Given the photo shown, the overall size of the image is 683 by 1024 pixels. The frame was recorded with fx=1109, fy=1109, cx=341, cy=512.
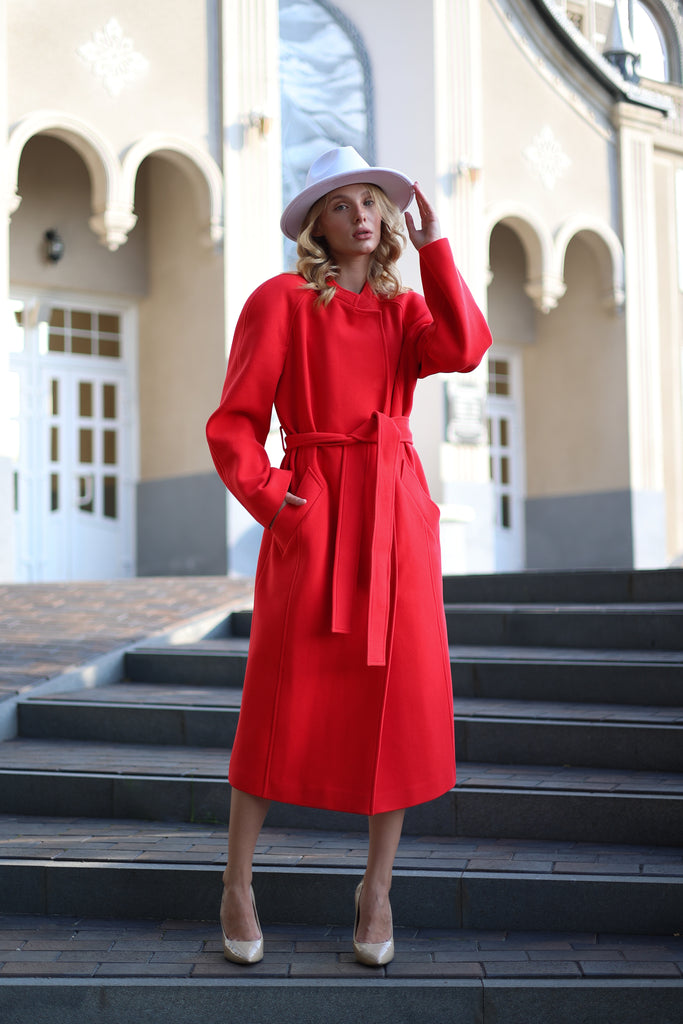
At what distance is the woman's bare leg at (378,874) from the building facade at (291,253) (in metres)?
7.07

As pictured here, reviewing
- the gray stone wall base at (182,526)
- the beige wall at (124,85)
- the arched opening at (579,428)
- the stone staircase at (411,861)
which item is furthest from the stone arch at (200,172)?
the stone staircase at (411,861)

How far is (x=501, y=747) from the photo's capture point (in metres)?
3.98

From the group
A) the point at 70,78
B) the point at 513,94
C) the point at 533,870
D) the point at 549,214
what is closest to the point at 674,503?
the point at 549,214

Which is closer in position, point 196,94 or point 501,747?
point 501,747

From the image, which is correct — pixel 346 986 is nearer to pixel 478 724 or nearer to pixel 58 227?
pixel 478 724

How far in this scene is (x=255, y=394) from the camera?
2.72m

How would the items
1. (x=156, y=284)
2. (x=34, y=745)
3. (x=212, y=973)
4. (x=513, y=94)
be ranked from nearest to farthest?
(x=212, y=973)
(x=34, y=745)
(x=156, y=284)
(x=513, y=94)

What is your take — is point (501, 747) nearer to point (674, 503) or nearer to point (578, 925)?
point (578, 925)

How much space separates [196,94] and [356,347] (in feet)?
27.9

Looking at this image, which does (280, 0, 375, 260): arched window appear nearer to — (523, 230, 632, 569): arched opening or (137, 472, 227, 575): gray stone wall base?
(137, 472, 227, 575): gray stone wall base

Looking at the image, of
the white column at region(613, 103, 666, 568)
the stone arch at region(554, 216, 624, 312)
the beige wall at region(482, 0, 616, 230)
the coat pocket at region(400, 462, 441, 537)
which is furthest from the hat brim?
the white column at region(613, 103, 666, 568)

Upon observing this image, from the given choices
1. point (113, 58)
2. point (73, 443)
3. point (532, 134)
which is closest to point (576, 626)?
point (113, 58)

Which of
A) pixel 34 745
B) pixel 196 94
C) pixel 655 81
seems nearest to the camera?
pixel 34 745

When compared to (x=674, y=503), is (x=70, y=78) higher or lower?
higher
